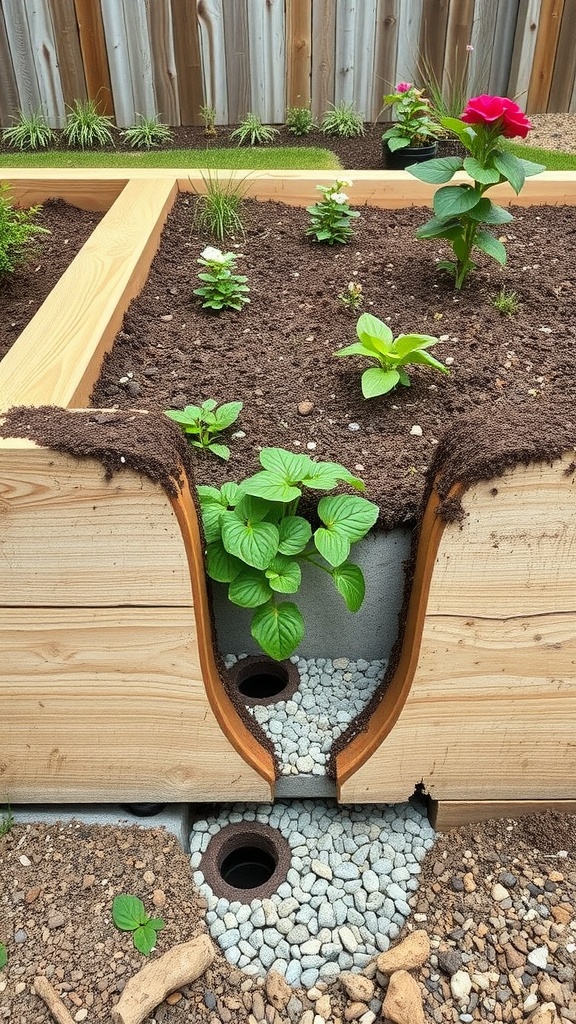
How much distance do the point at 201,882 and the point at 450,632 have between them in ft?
2.22

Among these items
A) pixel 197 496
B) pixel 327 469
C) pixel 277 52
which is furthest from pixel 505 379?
pixel 277 52

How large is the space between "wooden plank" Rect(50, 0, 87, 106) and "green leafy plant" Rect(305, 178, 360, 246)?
→ 11.1 feet

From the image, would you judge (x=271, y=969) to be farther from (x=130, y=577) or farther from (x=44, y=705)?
(x=130, y=577)

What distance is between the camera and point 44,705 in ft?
4.60

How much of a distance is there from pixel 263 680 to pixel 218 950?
1.97ft

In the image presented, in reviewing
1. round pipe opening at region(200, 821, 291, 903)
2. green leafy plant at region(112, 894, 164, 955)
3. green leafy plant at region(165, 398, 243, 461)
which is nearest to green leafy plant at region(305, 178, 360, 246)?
green leafy plant at region(165, 398, 243, 461)

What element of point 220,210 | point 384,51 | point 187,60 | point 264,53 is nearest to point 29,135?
point 187,60

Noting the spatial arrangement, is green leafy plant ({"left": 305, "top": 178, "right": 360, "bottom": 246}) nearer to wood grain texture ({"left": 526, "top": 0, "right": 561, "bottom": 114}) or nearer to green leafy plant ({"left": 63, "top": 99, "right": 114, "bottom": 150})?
green leafy plant ({"left": 63, "top": 99, "right": 114, "bottom": 150})

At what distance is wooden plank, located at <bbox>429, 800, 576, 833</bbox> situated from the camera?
1506 mm

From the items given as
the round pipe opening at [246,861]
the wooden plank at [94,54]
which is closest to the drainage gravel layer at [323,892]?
the round pipe opening at [246,861]

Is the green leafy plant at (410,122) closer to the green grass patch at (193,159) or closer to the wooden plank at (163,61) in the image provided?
the green grass patch at (193,159)

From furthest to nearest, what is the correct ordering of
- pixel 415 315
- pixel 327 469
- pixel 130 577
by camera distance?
pixel 415 315
pixel 327 469
pixel 130 577

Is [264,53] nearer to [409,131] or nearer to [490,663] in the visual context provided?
[409,131]

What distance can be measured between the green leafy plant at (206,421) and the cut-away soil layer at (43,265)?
0.60m
